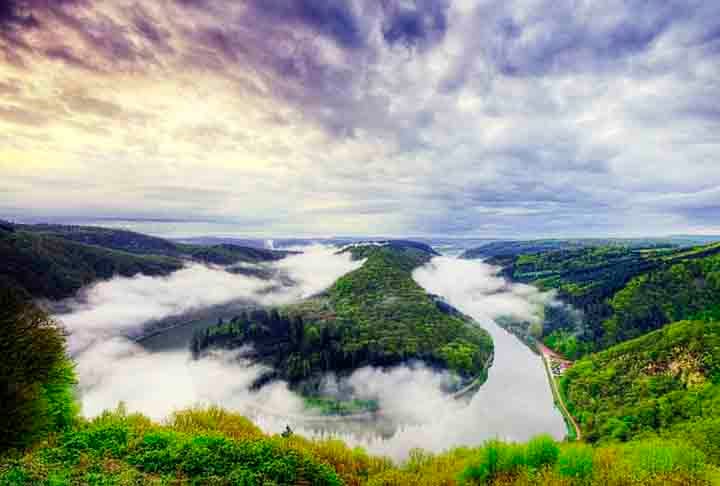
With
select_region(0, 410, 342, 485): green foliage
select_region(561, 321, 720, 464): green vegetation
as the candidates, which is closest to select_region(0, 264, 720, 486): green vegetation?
select_region(0, 410, 342, 485): green foliage

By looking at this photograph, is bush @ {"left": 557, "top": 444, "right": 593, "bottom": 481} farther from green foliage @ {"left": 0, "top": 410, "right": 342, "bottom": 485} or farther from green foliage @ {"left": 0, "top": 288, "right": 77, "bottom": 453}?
green foliage @ {"left": 0, "top": 288, "right": 77, "bottom": 453}

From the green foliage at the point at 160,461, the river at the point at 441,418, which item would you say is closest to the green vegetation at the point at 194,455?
the green foliage at the point at 160,461

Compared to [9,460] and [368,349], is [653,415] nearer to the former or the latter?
[368,349]

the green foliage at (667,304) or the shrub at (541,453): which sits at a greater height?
the shrub at (541,453)

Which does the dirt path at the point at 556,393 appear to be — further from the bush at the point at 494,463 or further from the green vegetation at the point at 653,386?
the bush at the point at 494,463

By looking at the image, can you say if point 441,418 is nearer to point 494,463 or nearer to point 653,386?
point 653,386
